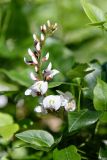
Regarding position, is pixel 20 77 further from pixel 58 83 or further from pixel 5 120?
pixel 58 83

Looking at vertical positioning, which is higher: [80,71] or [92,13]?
[92,13]

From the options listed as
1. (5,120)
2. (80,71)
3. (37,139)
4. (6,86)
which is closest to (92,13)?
(80,71)

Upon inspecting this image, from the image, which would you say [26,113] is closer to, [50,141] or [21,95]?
[21,95]

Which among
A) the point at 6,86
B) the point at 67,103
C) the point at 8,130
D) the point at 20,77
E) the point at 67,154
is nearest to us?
the point at 67,154

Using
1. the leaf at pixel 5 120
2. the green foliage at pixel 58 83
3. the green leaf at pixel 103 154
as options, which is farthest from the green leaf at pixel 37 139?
the leaf at pixel 5 120

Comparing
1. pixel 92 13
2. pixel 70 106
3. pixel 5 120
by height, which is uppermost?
pixel 92 13

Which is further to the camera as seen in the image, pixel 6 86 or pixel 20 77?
pixel 6 86
